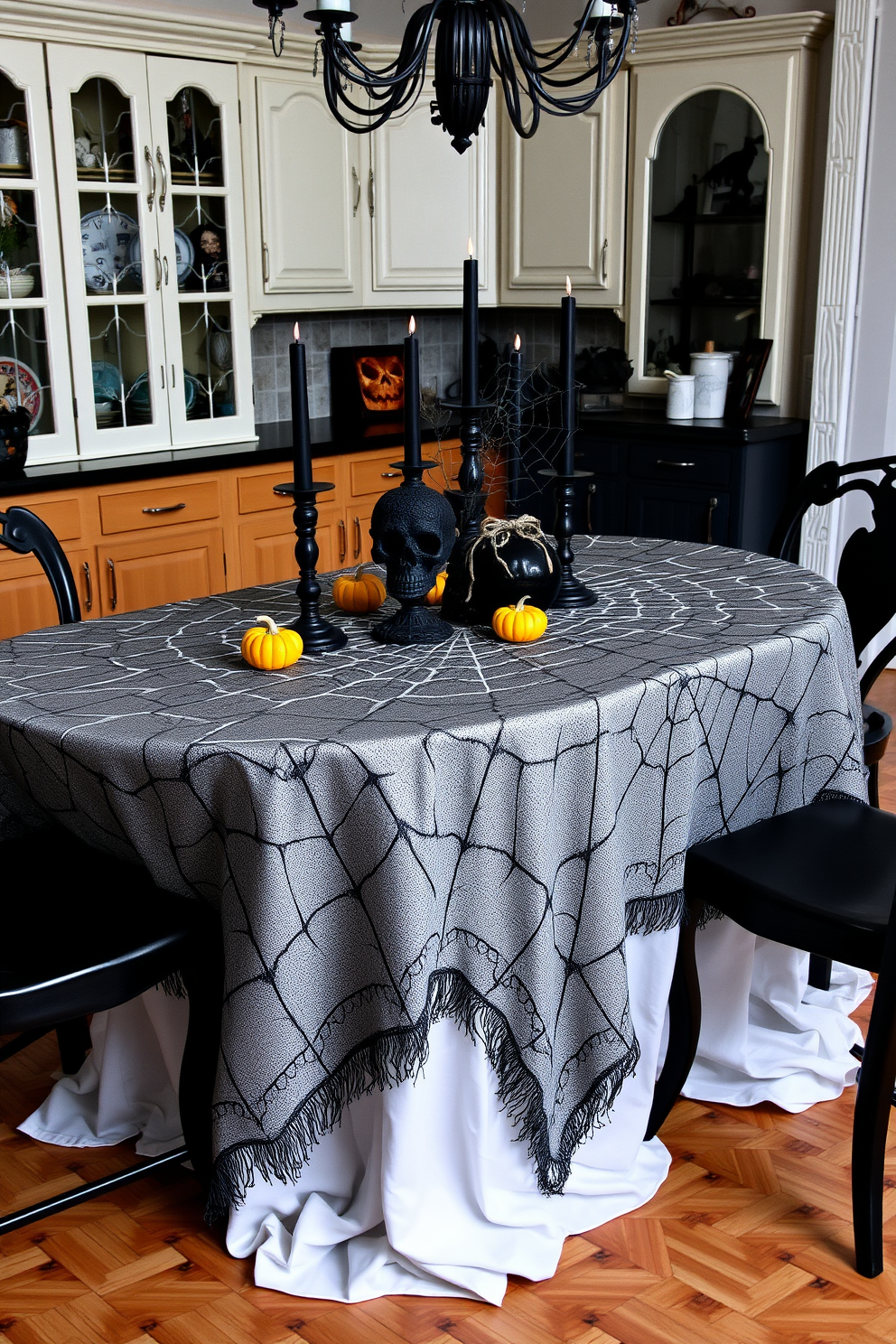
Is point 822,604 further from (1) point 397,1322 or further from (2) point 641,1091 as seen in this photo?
(1) point 397,1322

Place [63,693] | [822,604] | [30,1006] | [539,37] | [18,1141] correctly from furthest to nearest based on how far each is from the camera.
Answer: [539,37] → [822,604] → [18,1141] → [63,693] → [30,1006]

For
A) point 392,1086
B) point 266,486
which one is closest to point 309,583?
point 392,1086

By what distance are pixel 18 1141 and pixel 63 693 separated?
2.49 ft

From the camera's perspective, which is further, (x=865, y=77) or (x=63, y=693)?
(x=865, y=77)

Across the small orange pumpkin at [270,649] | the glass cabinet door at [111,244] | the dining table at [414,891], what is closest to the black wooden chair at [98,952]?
the dining table at [414,891]

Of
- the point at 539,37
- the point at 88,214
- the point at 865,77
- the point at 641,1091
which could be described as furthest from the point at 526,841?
the point at 539,37

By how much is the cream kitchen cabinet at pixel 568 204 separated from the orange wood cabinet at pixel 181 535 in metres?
0.96

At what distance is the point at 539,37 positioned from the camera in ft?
16.3

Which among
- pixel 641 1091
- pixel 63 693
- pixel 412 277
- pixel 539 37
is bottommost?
pixel 641 1091

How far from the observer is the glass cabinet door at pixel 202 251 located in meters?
3.79

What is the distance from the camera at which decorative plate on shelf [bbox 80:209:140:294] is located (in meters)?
3.68

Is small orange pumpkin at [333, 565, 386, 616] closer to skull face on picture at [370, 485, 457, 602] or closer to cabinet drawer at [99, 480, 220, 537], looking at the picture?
skull face on picture at [370, 485, 457, 602]

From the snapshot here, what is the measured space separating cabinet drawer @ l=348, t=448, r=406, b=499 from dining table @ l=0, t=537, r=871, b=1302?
2.32 meters

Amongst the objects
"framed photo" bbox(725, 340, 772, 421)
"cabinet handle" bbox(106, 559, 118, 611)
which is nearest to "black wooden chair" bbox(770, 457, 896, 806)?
"framed photo" bbox(725, 340, 772, 421)
